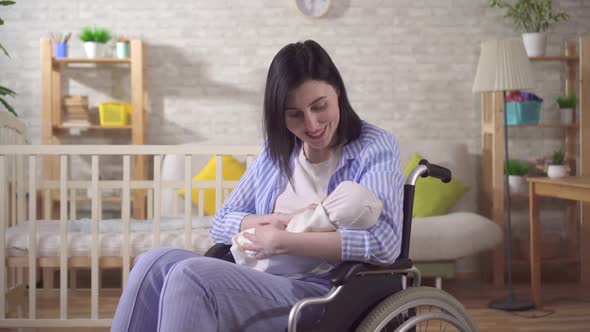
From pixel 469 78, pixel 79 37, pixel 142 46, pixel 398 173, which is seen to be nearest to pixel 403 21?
pixel 469 78

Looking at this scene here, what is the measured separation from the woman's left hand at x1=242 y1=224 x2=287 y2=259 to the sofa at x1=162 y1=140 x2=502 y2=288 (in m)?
2.09

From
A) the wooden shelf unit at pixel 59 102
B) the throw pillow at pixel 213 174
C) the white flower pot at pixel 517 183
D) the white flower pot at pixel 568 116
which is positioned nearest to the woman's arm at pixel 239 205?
the throw pillow at pixel 213 174

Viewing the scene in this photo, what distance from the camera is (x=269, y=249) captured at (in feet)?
4.87

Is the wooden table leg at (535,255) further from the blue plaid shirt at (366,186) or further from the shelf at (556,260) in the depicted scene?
the blue plaid shirt at (366,186)

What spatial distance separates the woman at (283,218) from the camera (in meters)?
1.38

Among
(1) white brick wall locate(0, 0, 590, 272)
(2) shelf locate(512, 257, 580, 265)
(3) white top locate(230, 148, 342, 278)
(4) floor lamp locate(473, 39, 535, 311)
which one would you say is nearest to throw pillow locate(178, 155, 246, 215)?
(1) white brick wall locate(0, 0, 590, 272)

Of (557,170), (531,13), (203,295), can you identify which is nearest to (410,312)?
(203,295)

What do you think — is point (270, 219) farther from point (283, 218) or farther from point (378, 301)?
point (378, 301)

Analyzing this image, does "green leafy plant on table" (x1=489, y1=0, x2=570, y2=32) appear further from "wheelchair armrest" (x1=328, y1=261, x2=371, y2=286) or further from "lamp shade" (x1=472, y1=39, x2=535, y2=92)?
"wheelchair armrest" (x1=328, y1=261, x2=371, y2=286)

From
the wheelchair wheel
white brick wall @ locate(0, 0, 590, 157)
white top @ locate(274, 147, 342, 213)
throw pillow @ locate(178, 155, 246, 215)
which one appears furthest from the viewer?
white brick wall @ locate(0, 0, 590, 157)

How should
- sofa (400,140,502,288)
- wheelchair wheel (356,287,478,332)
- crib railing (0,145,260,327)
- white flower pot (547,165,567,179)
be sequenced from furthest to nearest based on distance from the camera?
sofa (400,140,502,288) → white flower pot (547,165,567,179) → crib railing (0,145,260,327) → wheelchair wheel (356,287,478,332)

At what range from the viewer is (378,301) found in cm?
153

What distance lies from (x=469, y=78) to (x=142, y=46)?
2.15m

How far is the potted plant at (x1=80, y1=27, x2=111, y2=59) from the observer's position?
423 centimetres
